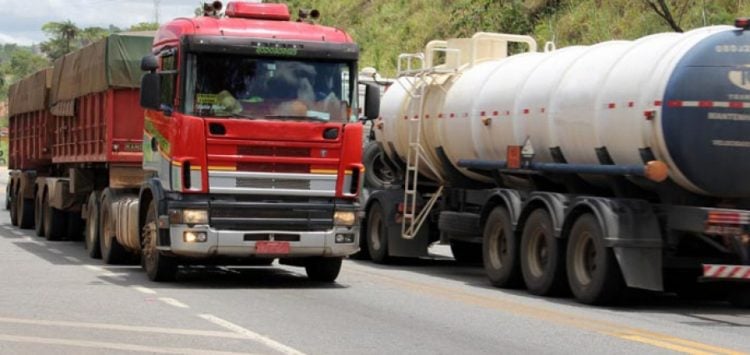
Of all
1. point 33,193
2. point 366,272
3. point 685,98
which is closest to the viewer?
point 685,98

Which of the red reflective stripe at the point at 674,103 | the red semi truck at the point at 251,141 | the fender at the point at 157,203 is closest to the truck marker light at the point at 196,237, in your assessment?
the red semi truck at the point at 251,141

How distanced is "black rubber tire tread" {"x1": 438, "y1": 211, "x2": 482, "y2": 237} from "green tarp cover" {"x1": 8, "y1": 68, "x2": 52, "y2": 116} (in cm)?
1043

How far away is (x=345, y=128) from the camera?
1684 cm

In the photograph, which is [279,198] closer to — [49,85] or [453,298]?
[453,298]

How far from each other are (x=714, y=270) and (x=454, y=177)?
652cm

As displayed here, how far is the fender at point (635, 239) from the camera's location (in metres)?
15.0

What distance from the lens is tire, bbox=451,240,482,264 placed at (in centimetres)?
2289

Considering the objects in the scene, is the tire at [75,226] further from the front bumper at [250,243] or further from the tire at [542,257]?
the tire at [542,257]

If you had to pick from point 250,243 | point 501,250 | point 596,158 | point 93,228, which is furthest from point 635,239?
point 93,228

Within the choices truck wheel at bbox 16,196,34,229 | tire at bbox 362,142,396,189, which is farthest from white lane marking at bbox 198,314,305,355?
truck wheel at bbox 16,196,34,229

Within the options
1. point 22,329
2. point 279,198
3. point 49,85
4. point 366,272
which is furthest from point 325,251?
point 49,85

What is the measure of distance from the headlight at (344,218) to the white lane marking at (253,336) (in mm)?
3463

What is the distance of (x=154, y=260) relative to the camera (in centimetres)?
1736

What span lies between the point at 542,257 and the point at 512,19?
81.7ft
